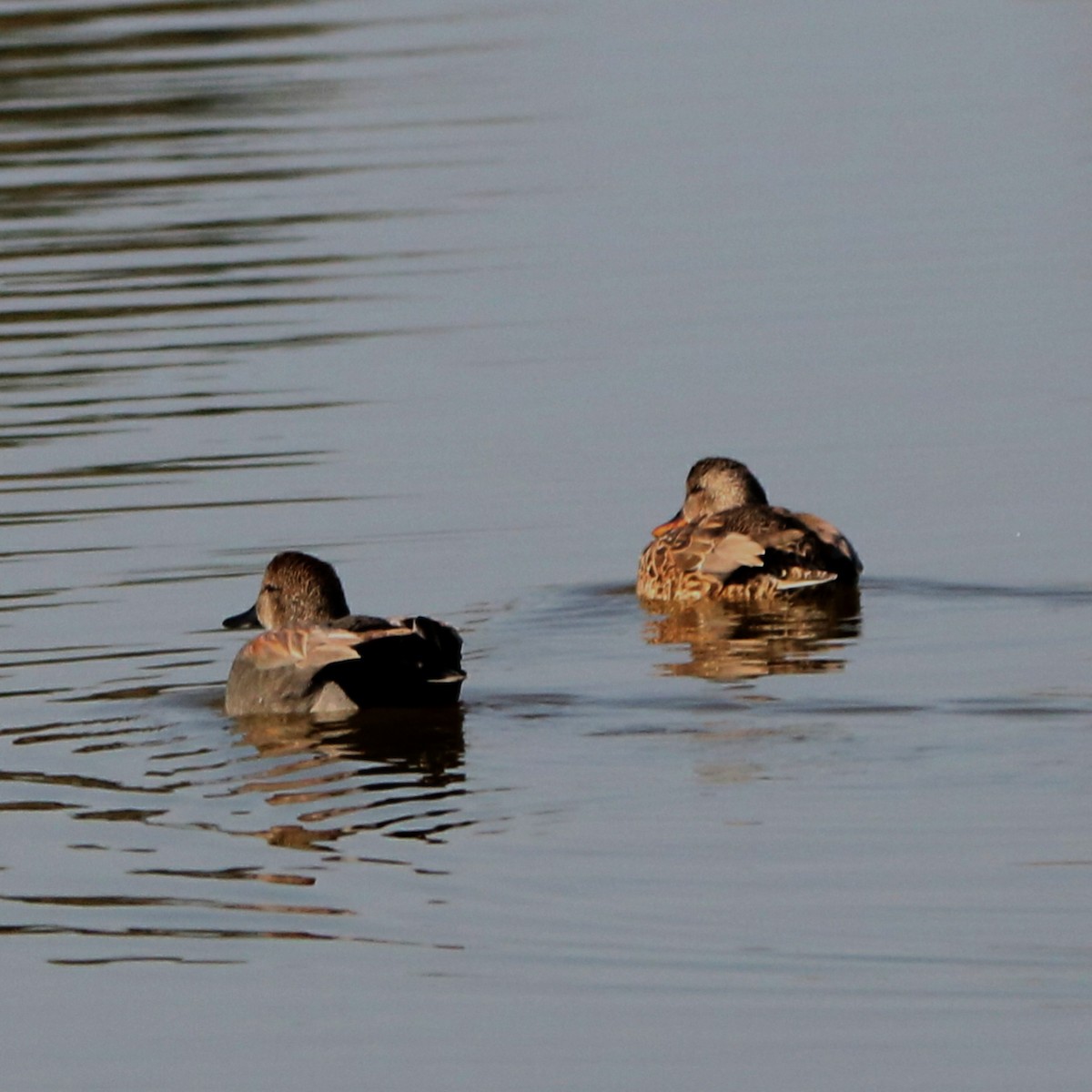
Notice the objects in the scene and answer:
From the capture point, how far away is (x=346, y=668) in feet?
35.0

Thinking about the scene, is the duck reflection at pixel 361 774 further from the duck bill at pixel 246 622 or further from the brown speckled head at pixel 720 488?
the brown speckled head at pixel 720 488

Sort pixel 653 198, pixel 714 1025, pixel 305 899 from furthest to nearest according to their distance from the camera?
pixel 653 198, pixel 305 899, pixel 714 1025

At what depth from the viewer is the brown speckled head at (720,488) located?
13273mm

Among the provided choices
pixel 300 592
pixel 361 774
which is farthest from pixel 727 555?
pixel 361 774

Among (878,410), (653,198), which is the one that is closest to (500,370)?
(878,410)

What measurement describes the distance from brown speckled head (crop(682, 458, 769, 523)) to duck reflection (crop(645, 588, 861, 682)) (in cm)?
69

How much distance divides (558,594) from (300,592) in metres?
1.59

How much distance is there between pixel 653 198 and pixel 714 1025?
16518 millimetres

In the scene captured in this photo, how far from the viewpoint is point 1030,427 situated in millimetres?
15000

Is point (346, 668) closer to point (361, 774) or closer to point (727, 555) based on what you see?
point (361, 774)

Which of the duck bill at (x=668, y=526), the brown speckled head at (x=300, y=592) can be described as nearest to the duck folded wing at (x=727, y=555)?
the duck bill at (x=668, y=526)

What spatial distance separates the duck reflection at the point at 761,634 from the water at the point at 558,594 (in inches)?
1.7

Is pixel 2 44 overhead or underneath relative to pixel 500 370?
overhead

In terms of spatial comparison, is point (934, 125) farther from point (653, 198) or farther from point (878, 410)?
point (878, 410)
